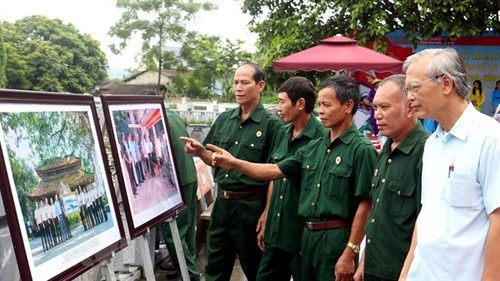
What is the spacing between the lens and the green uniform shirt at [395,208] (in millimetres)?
2551

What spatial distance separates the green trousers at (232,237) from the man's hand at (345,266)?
1.03m

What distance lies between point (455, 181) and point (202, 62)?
37621 mm

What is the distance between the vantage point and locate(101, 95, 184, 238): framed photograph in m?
3.02

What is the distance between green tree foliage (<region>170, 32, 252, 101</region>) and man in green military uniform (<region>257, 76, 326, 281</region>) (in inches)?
1334

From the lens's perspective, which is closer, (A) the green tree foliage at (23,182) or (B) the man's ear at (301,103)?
(A) the green tree foliage at (23,182)

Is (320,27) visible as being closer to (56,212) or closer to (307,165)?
(307,165)

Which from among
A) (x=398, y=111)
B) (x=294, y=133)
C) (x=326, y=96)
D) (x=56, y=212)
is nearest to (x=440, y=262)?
(x=398, y=111)

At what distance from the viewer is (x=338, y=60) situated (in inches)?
328

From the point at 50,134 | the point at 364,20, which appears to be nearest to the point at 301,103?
the point at 50,134

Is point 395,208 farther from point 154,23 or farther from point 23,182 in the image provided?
point 154,23

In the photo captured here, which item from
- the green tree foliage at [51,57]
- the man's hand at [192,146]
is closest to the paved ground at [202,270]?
the man's hand at [192,146]

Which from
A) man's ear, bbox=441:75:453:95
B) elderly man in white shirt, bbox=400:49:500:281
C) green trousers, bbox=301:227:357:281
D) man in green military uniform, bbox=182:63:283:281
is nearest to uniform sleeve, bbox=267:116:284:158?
man in green military uniform, bbox=182:63:283:281

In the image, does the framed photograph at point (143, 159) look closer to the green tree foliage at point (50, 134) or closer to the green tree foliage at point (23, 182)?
the green tree foliage at point (50, 134)

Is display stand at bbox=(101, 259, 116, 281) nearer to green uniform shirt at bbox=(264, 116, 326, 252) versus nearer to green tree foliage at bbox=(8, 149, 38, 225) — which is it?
green tree foliage at bbox=(8, 149, 38, 225)
